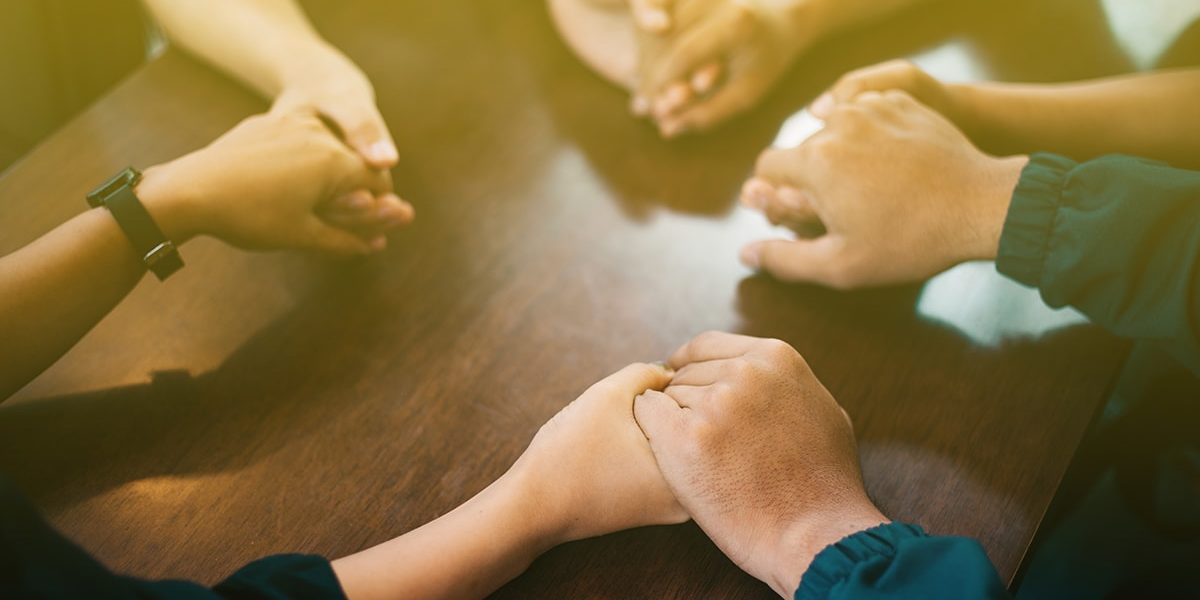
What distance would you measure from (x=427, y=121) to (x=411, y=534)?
0.46m

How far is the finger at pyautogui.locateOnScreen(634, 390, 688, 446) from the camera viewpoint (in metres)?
0.56

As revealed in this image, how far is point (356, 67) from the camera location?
85 centimetres

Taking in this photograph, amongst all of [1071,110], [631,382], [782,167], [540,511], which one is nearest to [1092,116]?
[1071,110]

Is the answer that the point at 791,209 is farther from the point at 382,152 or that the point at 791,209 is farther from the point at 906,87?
the point at 382,152

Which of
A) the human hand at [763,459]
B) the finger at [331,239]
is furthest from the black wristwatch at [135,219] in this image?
the human hand at [763,459]

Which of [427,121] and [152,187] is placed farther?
[427,121]

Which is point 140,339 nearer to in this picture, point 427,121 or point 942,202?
point 427,121

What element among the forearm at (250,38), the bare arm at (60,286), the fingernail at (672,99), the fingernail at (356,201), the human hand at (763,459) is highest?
the forearm at (250,38)

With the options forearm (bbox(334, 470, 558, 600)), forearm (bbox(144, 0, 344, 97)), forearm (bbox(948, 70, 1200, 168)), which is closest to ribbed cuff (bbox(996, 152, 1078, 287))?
forearm (bbox(948, 70, 1200, 168))

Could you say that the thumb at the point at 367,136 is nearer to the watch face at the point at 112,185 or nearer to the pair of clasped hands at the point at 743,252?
the pair of clasped hands at the point at 743,252

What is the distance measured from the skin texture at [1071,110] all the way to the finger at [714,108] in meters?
0.08

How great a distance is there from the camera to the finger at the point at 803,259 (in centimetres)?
66

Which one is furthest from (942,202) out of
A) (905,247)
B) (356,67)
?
(356,67)

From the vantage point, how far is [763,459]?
55cm
